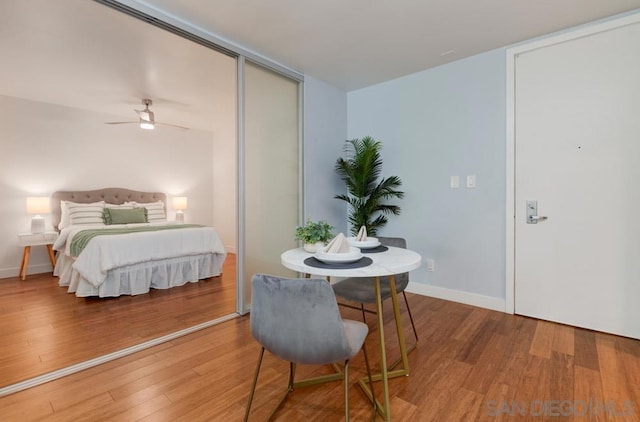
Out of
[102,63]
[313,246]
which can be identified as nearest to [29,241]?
[102,63]

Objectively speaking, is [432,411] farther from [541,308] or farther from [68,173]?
[68,173]

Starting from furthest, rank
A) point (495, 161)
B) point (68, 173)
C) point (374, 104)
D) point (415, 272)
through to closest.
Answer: point (68, 173), point (374, 104), point (415, 272), point (495, 161)

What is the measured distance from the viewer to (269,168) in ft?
9.99

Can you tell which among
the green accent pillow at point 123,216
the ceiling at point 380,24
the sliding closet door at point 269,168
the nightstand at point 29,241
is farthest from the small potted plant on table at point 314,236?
the nightstand at point 29,241

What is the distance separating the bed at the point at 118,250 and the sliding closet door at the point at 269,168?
1318 millimetres

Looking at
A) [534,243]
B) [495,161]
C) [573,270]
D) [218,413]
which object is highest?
[495,161]

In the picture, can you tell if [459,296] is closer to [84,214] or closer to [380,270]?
[380,270]

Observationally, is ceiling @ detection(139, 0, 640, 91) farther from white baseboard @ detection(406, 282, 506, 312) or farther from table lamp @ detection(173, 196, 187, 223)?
table lamp @ detection(173, 196, 187, 223)

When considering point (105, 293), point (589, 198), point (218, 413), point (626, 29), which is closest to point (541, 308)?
point (589, 198)

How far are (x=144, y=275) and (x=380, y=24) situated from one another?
3483 millimetres

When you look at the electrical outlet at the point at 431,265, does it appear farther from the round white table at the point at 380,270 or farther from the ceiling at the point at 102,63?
the ceiling at the point at 102,63

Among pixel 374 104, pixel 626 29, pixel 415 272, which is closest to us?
pixel 626 29

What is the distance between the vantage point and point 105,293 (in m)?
3.14

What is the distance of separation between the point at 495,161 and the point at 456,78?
935 millimetres
